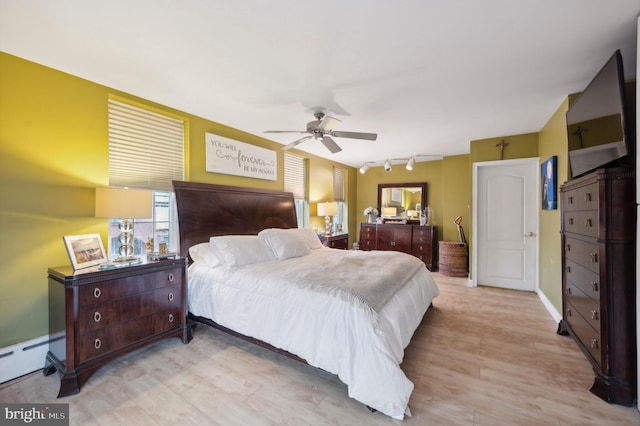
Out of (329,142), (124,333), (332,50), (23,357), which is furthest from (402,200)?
(23,357)

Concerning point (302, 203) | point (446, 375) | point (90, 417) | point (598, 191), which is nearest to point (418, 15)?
point (598, 191)

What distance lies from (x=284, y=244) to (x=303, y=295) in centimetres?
141

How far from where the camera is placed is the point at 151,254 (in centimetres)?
283

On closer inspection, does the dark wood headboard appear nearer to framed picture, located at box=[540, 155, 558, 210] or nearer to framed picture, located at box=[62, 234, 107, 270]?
framed picture, located at box=[62, 234, 107, 270]

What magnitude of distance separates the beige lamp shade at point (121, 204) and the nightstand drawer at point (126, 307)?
72cm

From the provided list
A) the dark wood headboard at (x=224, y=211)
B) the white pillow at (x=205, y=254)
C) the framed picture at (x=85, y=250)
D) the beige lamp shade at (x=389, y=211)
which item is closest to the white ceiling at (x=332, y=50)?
the dark wood headboard at (x=224, y=211)

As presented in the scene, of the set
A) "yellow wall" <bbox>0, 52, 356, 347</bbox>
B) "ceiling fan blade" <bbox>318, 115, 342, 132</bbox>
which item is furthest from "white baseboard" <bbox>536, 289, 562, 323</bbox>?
"yellow wall" <bbox>0, 52, 356, 347</bbox>

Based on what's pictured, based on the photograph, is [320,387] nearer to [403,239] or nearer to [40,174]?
[40,174]

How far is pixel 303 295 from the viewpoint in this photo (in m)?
2.21

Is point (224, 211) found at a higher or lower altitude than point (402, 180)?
lower

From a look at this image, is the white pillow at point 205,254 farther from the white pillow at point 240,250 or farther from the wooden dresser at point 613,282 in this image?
the wooden dresser at point 613,282

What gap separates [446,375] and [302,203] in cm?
388

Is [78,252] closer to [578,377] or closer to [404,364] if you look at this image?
[404,364]

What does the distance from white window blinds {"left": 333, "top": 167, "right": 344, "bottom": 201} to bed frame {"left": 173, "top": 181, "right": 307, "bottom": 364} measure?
1.88 meters
